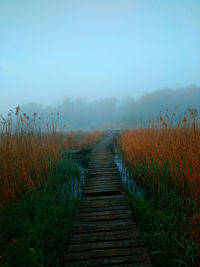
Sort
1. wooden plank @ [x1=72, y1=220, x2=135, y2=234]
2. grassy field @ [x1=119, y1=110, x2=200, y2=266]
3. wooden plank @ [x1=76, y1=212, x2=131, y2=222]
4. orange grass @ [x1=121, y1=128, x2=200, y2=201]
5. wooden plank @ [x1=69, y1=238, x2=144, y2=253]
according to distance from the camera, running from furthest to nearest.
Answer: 1. orange grass @ [x1=121, y1=128, x2=200, y2=201]
2. wooden plank @ [x1=76, y1=212, x2=131, y2=222]
3. wooden plank @ [x1=72, y1=220, x2=135, y2=234]
4. grassy field @ [x1=119, y1=110, x2=200, y2=266]
5. wooden plank @ [x1=69, y1=238, x2=144, y2=253]

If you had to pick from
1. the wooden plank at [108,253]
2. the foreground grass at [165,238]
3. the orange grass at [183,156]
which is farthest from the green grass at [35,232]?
the orange grass at [183,156]

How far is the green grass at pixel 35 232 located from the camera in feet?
5.43

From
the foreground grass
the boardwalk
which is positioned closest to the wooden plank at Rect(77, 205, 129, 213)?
the boardwalk

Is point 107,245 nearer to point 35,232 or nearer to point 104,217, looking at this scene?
point 104,217

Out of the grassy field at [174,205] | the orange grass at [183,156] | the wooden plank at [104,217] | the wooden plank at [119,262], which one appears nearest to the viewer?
the wooden plank at [119,262]

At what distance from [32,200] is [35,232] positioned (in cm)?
94

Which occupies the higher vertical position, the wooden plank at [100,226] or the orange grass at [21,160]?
the orange grass at [21,160]

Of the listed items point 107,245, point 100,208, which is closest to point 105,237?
point 107,245

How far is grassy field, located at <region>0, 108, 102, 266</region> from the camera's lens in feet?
5.82

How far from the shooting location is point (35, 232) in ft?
6.09

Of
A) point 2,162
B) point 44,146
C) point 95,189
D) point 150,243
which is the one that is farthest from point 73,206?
A: point 44,146

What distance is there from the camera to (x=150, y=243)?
1.92 m

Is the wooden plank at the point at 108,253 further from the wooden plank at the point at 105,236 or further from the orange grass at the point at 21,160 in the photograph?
the orange grass at the point at 21,160

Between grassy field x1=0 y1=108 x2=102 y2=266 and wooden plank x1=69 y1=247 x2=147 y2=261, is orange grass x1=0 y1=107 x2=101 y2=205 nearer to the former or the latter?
grassy field x1=0 y1=108 x2=102 y2=266
